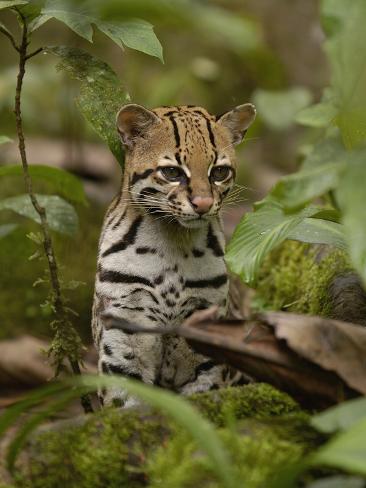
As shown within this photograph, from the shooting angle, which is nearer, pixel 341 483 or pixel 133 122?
pixel 341 483

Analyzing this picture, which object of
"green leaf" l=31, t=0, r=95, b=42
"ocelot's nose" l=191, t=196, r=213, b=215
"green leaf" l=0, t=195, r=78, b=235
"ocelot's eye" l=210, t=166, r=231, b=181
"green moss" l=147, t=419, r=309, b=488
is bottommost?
"green moss" l=147, t=419, r=309, b=488

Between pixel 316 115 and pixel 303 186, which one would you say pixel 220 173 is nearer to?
pixel 316 115

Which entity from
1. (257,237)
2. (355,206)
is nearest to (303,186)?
(355,206)

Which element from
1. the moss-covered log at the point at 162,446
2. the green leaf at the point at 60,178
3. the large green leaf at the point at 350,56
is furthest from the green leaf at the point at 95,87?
the large green leaf at the point at 350,56

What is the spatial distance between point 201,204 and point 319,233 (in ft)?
2.03

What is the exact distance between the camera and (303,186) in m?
2.87

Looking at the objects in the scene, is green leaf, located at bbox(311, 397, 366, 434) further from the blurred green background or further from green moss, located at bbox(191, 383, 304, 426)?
the blurred green background

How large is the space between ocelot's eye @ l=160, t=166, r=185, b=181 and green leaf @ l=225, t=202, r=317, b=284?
1.59ft

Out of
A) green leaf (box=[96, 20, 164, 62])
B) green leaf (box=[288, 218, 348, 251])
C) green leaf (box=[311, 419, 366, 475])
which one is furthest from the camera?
green leaf (box=[288, 218, 348, 251])

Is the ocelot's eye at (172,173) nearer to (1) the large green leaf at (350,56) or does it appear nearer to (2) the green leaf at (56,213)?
(2) the green leaf at (56,213)

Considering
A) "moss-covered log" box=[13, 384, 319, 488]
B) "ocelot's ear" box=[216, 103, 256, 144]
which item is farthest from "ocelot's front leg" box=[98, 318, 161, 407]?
"ocelot's ear" box=[216, 103, 256, 144]

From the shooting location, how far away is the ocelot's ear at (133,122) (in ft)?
15.0

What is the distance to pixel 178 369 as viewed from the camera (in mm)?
4695

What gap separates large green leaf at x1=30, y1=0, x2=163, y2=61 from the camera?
4.09 m
